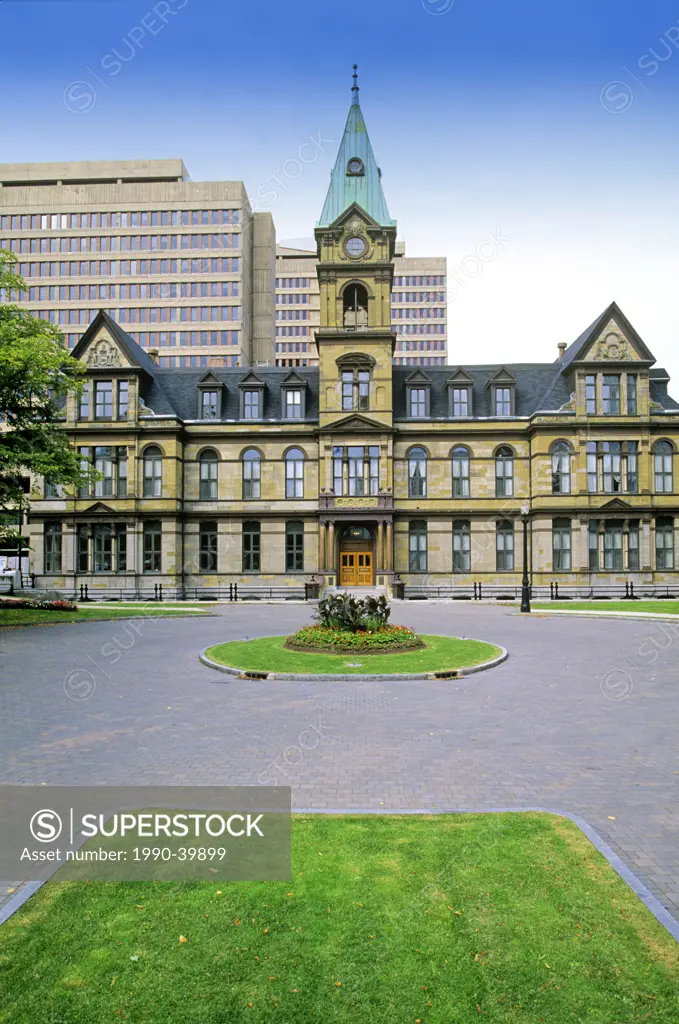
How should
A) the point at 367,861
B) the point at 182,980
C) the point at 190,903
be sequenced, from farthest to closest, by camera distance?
the point at 367,861
the point at 190,903
the point at 182,980

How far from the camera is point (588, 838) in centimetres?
561

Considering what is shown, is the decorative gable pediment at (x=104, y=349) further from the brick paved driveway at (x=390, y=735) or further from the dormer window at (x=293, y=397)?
the brick paved driveway at (x=390, y=735)

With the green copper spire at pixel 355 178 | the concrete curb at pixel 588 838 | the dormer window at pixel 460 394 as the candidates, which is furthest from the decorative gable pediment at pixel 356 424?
the concrete curb at pixel 588 838

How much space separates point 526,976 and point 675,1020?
2.64 feet

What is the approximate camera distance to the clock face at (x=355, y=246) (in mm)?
42781

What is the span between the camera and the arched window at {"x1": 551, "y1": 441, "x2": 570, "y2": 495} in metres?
41.6

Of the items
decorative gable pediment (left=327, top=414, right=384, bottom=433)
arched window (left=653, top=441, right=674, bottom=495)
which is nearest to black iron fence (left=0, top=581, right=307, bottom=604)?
decorative gable pediment (left=327, top=414, right=384, bottom=433)

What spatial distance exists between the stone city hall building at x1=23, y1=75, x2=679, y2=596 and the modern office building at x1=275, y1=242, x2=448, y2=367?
57.7m

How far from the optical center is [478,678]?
1332 centimetres

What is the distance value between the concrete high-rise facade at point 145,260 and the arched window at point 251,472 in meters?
36.3

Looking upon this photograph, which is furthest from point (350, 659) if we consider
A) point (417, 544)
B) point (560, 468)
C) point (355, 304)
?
point (355, 304)

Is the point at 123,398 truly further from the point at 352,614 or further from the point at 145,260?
the point at 145,260

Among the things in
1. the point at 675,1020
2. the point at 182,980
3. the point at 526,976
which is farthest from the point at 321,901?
the point at 675,1020

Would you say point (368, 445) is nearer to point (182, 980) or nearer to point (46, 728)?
point (46, 728)
